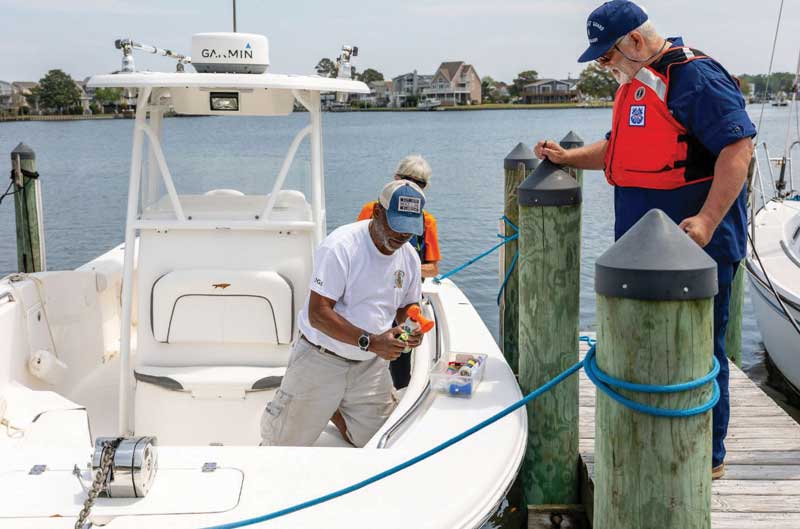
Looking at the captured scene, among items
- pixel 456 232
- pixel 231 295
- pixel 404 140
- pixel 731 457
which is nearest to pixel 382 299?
pixel 231 295

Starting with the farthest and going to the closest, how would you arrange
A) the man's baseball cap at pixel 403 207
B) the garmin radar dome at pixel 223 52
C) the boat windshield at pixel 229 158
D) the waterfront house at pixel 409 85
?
the waterfront house at pixel 409 85, the boat windshield at pixel 229 158, the garmin radar dome at pixel 223 52, the man's baseball cap at pixel 403 207

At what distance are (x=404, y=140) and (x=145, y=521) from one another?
4271 centimetres

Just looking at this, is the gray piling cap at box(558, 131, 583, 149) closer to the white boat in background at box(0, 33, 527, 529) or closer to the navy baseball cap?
the white boat in background at box(0, 33, 527, 529)

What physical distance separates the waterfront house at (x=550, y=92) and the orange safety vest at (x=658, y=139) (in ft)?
363

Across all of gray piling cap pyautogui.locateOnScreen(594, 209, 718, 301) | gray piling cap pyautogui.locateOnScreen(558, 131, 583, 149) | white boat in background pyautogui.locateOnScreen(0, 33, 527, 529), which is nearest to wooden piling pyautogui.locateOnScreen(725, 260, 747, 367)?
gray piling cap pyautogui.locateOnScreen(558, 131, 583, 149)

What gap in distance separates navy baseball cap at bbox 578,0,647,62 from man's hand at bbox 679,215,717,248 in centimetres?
71

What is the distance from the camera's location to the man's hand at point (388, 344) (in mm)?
3207

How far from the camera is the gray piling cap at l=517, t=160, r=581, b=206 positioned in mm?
3385

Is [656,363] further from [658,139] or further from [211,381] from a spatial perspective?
[211,381]

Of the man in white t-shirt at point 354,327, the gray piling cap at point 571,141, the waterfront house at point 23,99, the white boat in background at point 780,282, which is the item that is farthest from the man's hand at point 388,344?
the waterfront house at point 23,99

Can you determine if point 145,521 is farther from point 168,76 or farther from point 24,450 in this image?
point 168,76

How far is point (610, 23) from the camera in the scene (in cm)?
303

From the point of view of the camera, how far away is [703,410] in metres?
2.11

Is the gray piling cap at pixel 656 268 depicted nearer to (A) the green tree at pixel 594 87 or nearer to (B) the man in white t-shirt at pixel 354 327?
(B) the man in white t-shirt at pixel 354 327
